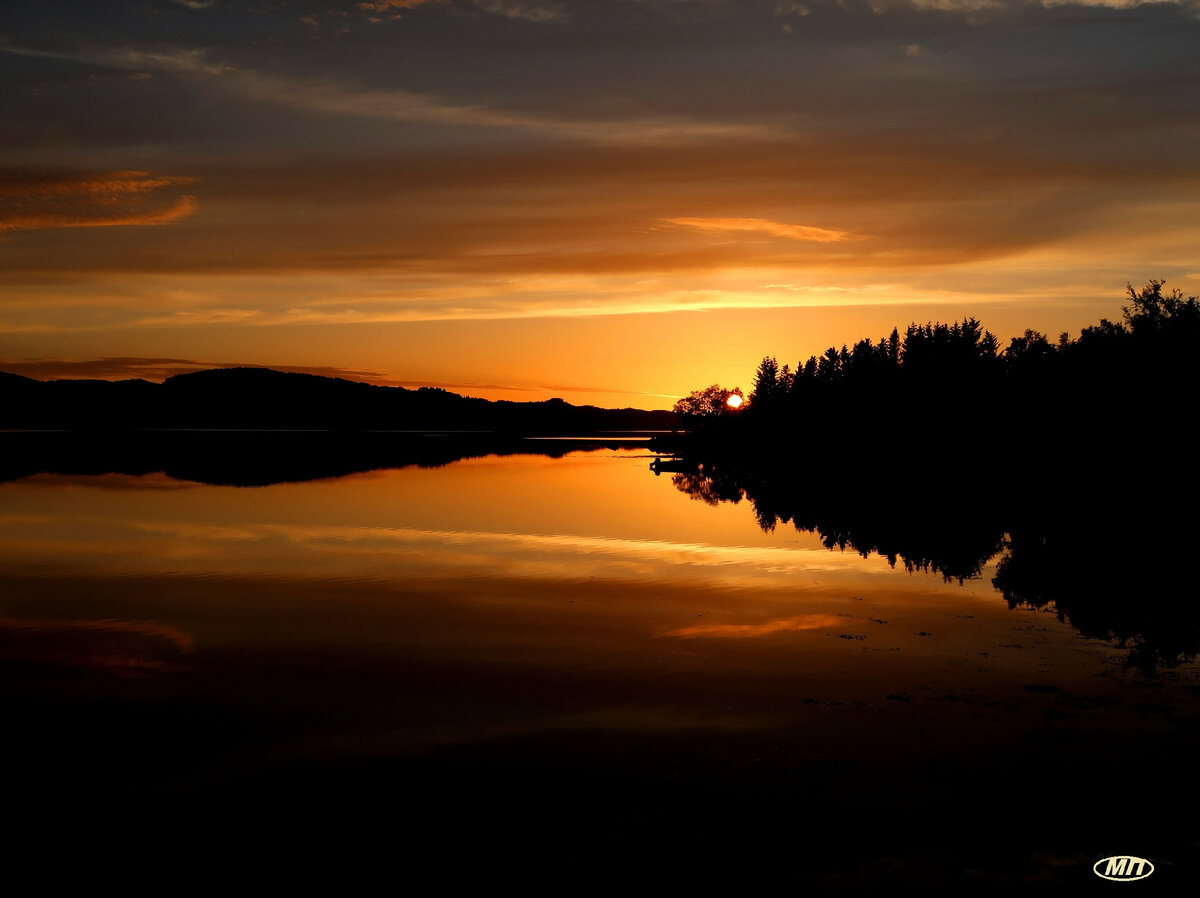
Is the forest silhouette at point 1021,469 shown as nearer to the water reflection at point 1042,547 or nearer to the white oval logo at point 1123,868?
the water reflection at point 1042,547

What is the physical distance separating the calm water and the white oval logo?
0.73 feet

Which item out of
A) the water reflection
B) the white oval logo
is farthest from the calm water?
the water reflection

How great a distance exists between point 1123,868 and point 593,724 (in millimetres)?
8866

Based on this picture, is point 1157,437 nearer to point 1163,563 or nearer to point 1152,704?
point 1163,563

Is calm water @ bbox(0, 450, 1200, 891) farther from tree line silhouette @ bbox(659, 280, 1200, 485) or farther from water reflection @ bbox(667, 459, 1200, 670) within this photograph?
tree line silhouette @ bbox(659, 280, 1200, 485)

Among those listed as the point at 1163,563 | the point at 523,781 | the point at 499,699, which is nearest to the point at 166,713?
the point at 499,699

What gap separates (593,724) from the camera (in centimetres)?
1802

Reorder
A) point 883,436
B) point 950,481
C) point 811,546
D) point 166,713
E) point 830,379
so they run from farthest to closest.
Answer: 1. point 830,379
2. point 883,436
3. point 950,481
4. point 811,546
5. point 166,713

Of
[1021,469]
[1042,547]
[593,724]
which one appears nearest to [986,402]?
[1021,469]

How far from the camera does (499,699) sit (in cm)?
1981

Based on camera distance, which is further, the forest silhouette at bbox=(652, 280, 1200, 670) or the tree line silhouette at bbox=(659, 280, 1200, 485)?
the tree line silhouette at bbox=(659, 280, 1200, 485)

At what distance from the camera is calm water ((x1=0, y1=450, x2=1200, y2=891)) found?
42.6 ft

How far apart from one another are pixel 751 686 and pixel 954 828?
300 inches

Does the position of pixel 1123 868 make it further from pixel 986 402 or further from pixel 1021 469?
pixel 986 402
